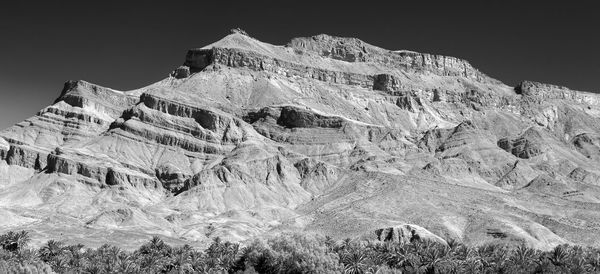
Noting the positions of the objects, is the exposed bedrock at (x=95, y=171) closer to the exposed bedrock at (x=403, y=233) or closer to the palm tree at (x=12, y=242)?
the exposed bedrock at (x=403, y=233)

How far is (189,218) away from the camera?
172m

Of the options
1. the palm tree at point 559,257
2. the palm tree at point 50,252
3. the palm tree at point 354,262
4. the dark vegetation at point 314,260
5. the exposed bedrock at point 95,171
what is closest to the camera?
the dark vegetation at point 314,260

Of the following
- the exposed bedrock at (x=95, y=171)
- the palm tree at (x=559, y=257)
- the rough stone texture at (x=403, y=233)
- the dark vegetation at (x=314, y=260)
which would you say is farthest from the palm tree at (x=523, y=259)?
the exposed bedrock at (x=95, y=171)

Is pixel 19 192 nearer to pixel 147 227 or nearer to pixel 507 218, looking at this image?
pixel 147 227

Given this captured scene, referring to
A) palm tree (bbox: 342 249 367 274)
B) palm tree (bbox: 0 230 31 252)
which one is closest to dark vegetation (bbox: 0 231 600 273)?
palm tree (bbox: 342 249 367 274)

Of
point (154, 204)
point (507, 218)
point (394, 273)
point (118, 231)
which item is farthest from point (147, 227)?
point (394, 273)

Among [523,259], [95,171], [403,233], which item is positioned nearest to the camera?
[523,259]

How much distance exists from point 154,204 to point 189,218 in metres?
20.1

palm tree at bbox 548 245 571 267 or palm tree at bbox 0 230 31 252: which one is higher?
palm tree at bbox 548 245 571 267

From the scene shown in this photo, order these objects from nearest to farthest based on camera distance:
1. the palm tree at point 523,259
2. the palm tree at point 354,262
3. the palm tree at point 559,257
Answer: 1. the palm tree at point 354,262
2. the palm tree at point 523,259
3. the palm tree at point 559,257

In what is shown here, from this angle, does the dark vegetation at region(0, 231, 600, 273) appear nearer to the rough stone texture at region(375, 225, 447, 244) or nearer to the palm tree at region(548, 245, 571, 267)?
the palm tree at region(548, 245, 571, 267)

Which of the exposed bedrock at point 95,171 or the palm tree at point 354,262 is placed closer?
the palm tree at point 354,262

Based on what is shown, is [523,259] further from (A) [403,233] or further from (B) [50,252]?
(A) [403,233]

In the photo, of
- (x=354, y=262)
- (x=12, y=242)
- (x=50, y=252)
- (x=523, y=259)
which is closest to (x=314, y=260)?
(x=354, y=262)
